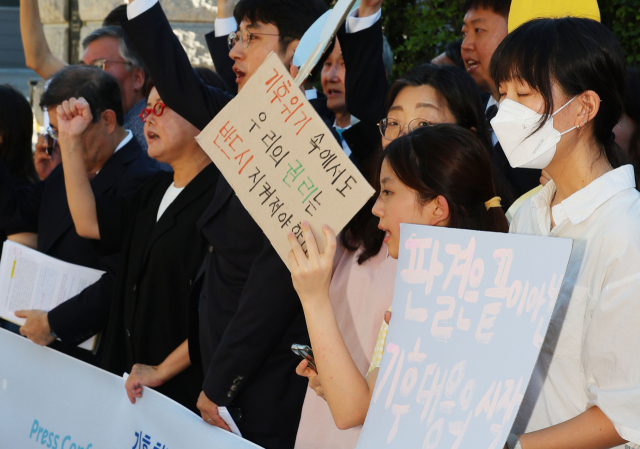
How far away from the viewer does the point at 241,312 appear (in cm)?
227

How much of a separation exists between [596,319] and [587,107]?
1.62ft

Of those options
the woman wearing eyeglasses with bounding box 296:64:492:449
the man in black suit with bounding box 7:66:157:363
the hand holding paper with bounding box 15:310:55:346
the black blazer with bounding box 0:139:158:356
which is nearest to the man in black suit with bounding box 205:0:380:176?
the man in black suit with bounding box 7:66:157:363

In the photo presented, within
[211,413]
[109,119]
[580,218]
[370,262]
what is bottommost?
[211,413]

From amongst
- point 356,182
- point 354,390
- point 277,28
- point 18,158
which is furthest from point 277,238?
point 18,158

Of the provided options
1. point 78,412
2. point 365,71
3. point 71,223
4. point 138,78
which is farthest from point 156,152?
point 138,78

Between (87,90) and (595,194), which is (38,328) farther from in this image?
(595,194)

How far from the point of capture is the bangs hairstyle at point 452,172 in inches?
71.9

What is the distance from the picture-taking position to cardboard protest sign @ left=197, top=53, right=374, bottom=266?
1.63 m

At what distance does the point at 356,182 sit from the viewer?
1.61m

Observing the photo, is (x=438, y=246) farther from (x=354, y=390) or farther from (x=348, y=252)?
(x=348, y=252)

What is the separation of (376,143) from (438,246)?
1735 mm

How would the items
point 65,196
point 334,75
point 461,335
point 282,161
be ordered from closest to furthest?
point 461,335 → point 282,161 → point 65,196 → point 334,75

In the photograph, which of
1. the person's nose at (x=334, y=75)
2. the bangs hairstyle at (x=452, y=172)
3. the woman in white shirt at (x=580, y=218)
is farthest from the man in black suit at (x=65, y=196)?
the woman in white shirt at (x=580, y=218)

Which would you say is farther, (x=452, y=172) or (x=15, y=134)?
(x=15, y=134)
